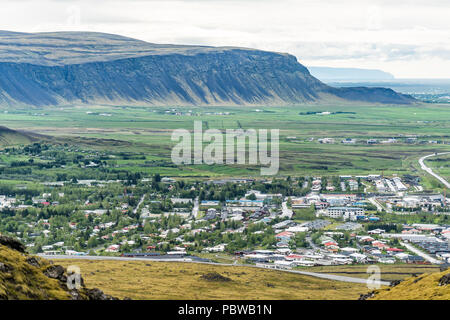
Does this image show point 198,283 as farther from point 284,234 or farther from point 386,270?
point 284,234

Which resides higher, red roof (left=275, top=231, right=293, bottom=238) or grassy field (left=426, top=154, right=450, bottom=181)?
grassy field (left=426, top=154, right=450, bottom=181)

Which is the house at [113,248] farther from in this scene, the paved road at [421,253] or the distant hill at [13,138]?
the distant hill at [13,138]

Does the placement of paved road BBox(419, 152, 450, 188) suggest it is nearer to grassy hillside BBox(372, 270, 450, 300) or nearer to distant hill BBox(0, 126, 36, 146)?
A: grassy hillside BBox(372, 270, 450, 300)

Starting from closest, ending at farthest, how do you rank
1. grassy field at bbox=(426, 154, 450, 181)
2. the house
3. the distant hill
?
the house → grassy field at bbox=(426, 154, 450, 181) → the distant hill

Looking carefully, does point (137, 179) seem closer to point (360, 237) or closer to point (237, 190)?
point (237, 190)

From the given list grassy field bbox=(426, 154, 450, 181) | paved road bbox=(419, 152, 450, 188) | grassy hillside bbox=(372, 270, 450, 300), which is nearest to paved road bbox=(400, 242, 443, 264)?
grassy hillside bbox=(372, 270, 450, 300)
